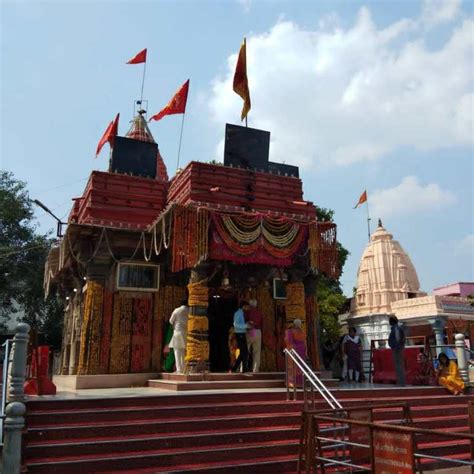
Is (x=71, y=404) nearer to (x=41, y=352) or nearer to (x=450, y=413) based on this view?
(x=41, y=352)

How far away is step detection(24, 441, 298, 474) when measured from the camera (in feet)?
19.0

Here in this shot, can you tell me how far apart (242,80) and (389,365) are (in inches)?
350

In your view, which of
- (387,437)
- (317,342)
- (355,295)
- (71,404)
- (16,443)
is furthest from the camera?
(355,295)

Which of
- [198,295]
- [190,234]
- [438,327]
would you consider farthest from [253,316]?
[438,327]

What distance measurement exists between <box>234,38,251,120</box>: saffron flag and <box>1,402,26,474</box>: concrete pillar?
9676mm

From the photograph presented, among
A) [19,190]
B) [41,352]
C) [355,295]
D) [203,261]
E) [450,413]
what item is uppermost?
[19,190]

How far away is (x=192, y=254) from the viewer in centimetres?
1035

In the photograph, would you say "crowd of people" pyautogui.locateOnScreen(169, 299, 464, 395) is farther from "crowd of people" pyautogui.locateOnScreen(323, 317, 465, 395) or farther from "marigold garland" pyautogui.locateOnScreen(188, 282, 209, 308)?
"marigold garland" pyautogui.locateOnScreen(188, 282, 209, 308)

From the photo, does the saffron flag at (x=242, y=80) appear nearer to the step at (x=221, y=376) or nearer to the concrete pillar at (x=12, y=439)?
the step at (x=221, y=376)

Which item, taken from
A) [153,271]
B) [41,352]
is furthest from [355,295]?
[41,352]

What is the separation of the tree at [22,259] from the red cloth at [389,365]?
19425 millimetres

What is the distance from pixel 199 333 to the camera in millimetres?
10219

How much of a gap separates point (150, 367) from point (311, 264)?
486 centimetres

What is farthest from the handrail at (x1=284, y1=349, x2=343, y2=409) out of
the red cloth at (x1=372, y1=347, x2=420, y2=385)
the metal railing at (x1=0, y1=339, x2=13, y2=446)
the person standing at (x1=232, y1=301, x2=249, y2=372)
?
the red cloth at (x1=372, y1=347, x2=420, y2=385)
